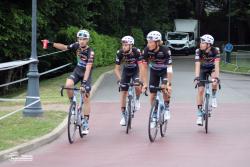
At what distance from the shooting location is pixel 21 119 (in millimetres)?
12906

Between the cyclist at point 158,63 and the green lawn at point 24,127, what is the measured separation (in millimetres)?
2088

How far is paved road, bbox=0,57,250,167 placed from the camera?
30.2ft

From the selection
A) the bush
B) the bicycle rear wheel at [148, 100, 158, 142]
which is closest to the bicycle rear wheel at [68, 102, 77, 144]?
the bicycle rear wheel at [148, 100, 158, 142]

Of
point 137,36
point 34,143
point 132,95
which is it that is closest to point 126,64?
point 132,95

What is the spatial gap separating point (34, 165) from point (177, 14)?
187 ft

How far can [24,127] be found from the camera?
11.8 metres

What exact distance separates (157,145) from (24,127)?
8.87 feet

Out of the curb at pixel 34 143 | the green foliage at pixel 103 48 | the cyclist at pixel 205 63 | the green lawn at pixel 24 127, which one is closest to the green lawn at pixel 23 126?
the green lawn at pixel 24 127

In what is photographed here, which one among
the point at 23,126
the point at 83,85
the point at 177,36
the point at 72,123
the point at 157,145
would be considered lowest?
the point at 157,145

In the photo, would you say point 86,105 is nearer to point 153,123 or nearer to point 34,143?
point 153,123

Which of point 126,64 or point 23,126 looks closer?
point 23,126

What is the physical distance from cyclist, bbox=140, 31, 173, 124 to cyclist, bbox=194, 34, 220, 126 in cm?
78

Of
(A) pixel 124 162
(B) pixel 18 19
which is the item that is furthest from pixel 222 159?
(B) pixel 18 19

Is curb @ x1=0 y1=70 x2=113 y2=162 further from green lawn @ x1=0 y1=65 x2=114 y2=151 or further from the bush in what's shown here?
the bush
